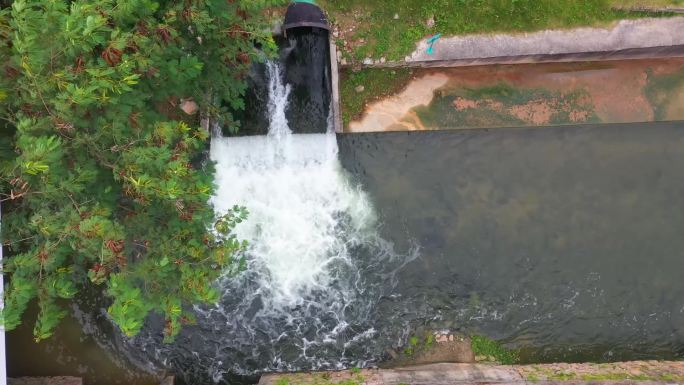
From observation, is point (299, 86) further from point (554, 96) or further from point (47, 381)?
point (47, 381)

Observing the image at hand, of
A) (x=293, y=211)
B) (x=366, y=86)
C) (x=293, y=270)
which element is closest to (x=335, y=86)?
(x=366, y=86)

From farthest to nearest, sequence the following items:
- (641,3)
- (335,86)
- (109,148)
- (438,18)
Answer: (335,86)
(438,18)
(641,3)
(109,148)

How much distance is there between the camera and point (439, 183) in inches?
338

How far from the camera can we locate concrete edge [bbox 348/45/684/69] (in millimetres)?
8078

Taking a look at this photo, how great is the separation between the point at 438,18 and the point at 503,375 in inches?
256

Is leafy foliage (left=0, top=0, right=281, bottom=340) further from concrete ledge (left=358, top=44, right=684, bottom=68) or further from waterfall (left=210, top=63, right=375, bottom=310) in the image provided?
concrete ledge (left=358, top=44, right=684, bottom=68)

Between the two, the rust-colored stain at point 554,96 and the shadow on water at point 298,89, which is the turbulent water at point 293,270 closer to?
the shadow on water at point 298,89

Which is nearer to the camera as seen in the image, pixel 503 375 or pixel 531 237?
pixel 503 375

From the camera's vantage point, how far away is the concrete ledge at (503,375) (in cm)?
773

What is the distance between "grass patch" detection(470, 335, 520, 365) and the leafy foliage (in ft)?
18.4

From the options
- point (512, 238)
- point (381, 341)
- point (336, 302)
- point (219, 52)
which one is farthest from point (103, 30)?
point (512, 238)

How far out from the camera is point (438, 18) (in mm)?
7977

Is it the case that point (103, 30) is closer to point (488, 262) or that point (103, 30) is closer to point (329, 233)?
point (329, 233)

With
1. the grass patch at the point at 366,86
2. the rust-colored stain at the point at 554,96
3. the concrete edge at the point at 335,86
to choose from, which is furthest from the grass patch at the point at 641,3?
the concrete edge at the point at 335,86
